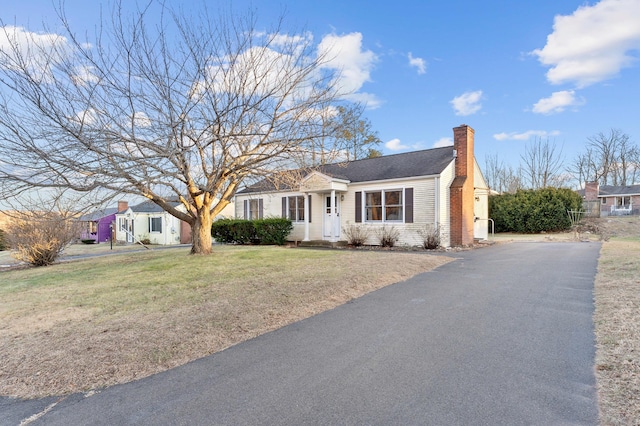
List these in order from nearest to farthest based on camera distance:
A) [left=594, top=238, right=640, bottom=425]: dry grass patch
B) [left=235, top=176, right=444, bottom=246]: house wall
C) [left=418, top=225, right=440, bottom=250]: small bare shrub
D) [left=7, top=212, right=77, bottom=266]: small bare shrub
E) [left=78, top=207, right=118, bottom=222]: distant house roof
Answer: [left=594, top=238, right=640, bottom=425]: dry grass patch
[left=78, top=207, right=118, bottom=222]: distant house roof
[left=7, top=212, right=77, bottom=266]: small bare shrub
[left=418, top=225, right=440, bottom=250]: small bare shrub
[left=235, top=176, right=444, bottom=246]: house wall

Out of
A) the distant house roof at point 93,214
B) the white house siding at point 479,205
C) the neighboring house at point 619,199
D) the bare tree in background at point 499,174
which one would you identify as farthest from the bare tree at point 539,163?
the distant house roof at point 93,214

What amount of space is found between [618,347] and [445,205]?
10.6 metres

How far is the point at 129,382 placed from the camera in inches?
121

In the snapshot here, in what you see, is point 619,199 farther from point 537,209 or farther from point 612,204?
point 537,209

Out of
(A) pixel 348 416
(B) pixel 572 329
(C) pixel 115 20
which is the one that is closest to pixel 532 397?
(A) pixel 348 416

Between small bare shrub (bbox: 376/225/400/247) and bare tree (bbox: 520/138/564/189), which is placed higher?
bare tree (bbox: 520/138/564/189)

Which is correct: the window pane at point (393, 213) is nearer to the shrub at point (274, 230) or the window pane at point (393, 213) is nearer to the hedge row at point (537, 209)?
the shrub at point (274, 230)

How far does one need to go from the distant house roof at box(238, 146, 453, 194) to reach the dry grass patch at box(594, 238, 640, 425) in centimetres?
803

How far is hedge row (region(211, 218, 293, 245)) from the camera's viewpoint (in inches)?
661

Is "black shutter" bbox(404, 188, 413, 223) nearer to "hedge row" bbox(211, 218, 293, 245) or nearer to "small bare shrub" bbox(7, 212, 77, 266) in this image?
"hedge row" bbox(211, 218, 293, 245)

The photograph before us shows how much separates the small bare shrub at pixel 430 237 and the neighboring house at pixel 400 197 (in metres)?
0.13

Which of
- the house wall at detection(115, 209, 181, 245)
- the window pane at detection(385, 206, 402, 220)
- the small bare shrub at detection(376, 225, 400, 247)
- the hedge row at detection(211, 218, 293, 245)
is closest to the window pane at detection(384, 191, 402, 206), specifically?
the window pane at detection(385, 206, 402, 220)

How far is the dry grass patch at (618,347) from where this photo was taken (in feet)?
8.03

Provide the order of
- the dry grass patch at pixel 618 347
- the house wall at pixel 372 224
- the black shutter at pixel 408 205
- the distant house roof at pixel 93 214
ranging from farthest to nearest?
the black shutter at pixel 408 205
the house wall at pixel 372 224
the distant house roof at pixel 93 214
the dry grass patch at pixel 618 347
